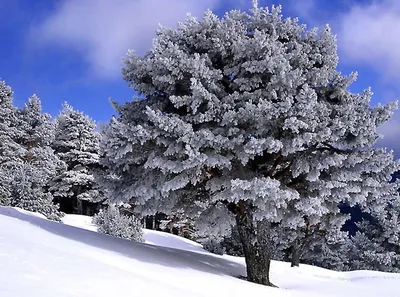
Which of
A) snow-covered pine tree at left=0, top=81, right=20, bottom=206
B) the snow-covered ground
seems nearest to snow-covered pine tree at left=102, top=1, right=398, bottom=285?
the snow-covered ground

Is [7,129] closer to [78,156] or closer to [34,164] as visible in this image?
[34,164]

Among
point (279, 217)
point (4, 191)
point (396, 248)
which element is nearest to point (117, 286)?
point (279, 217)

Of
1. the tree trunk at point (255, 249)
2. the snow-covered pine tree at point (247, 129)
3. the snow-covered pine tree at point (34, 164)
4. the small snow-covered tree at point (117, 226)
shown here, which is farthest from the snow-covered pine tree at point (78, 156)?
the tree trunk at point (255, 249)


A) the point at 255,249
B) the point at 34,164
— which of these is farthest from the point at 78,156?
the point at 255,249

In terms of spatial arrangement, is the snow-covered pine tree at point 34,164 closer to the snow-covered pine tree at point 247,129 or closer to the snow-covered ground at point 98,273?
the snow-covered ground at point 98,273

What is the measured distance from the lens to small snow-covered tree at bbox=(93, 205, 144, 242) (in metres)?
20.8

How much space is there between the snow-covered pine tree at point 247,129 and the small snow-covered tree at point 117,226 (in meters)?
11.6

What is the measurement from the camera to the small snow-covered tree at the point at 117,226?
20.8m

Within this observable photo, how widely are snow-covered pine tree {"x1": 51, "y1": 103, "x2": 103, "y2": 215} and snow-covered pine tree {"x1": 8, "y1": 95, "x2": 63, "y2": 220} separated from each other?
1.20 metres

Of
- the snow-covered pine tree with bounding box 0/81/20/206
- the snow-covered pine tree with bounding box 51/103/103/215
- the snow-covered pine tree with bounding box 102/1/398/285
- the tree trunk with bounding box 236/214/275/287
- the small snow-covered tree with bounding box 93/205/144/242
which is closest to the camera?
the snow-covered pine tree with bounding box 102/1/398/285

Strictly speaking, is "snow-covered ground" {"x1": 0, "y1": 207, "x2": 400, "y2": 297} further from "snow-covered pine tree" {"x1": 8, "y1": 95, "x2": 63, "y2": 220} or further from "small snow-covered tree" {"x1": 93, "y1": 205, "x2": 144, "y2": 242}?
"snow-covered pine tree" {"x1": 8, "y1": 95, "x2": 63, "y2": 220}

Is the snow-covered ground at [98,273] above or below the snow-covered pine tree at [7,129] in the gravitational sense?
below

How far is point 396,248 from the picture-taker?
89.2 ft

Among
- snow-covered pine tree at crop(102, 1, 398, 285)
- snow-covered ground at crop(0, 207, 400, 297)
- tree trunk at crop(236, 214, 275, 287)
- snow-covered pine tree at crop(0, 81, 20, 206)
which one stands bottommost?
snow-covered ground at crop(0, 207, 400, 297)
